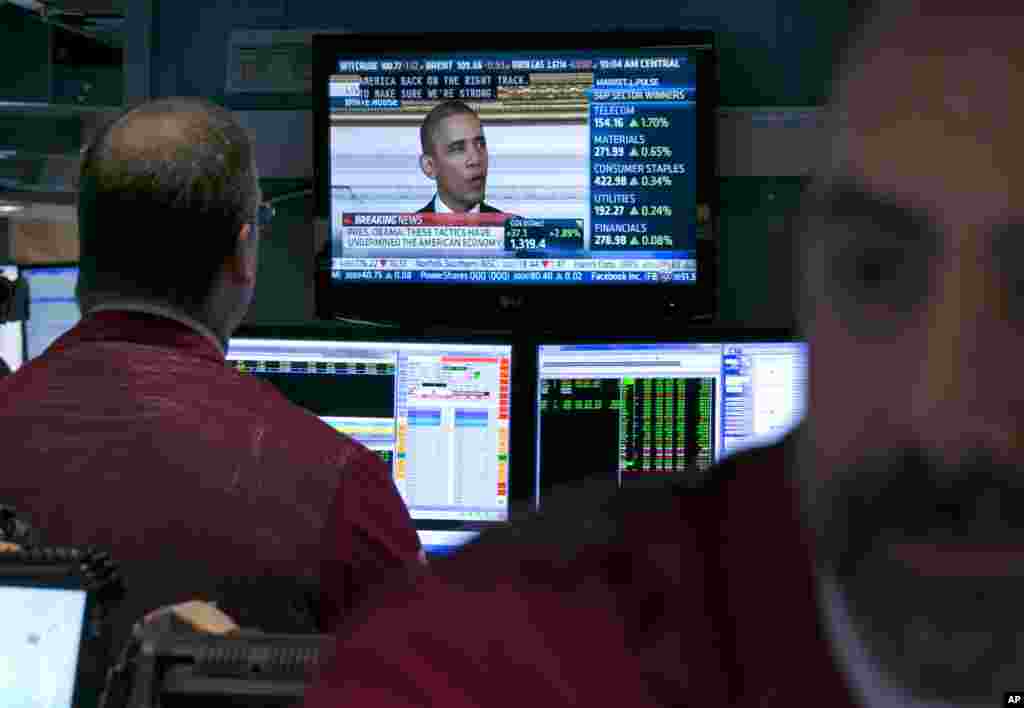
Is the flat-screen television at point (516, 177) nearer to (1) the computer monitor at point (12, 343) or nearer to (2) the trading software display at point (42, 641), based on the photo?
(2) the trading software display at point (42, 641)

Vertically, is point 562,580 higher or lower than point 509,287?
lower

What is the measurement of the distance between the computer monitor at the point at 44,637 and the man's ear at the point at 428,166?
1.41 m

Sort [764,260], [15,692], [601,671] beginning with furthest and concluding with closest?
[764,260]
[15,692]
[601,671]

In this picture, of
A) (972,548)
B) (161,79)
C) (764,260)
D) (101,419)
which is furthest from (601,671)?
(161,79)

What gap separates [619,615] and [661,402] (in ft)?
5.39

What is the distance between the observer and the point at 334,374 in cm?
218

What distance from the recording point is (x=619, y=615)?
1.60ft

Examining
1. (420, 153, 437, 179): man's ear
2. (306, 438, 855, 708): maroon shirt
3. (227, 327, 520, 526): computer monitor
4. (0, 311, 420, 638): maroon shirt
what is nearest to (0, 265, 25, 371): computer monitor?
(227, 327, 520, 526): computer monitor

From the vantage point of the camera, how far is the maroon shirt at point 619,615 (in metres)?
0.46

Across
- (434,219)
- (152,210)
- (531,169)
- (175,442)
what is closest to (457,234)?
(434,219)

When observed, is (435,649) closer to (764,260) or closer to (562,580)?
(562,580)

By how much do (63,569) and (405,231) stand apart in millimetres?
1384

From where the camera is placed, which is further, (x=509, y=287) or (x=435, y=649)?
(x=509, y=287)

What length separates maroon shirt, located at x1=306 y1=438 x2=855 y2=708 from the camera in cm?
46
